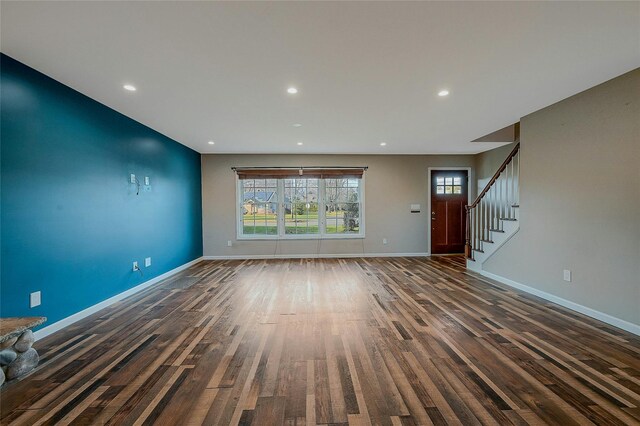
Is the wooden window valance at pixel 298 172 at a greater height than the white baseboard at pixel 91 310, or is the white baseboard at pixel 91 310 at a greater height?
the wooden window valance at pixel 298 172

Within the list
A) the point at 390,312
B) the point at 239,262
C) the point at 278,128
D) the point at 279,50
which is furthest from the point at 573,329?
the point at 239,262

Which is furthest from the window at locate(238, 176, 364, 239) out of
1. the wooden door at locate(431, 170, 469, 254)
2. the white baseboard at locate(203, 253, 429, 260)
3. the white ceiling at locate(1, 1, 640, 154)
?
the white ceiling at locate(1, 1, 640, 154)

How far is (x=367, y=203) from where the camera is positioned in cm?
669

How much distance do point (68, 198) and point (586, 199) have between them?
18.5 feet

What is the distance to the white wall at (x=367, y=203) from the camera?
6.48 m

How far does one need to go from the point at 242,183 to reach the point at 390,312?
4.74 metres

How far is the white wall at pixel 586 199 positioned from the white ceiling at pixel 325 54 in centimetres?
30

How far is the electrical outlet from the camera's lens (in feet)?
8.18

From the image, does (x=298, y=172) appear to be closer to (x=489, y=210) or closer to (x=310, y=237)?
(x=310, y=237)

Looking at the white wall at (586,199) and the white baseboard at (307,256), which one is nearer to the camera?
the white wall at (586,199)

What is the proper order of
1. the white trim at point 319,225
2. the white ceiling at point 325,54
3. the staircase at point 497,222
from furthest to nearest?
the white trim at point 319,225
the staircase at point 497,222
the white ceiling at point 325,54

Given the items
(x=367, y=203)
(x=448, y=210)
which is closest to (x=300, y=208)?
(x=367, y=203)

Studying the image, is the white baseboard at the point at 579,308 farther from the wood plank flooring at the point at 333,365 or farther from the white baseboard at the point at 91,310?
the white baseboard at the point at 91,310

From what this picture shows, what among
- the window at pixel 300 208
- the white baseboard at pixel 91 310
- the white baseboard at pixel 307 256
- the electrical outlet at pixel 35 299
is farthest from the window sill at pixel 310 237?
the electrical outlet at pixel 35 299
